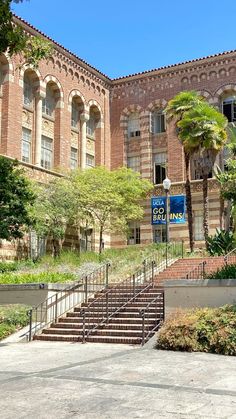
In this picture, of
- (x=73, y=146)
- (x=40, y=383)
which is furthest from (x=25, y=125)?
(x=40, y=383)

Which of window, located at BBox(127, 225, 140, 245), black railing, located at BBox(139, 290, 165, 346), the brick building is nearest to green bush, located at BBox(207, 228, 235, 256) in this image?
black railing, located at BBox(139, 290, 165, 346)

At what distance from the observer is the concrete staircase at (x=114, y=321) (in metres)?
15.6

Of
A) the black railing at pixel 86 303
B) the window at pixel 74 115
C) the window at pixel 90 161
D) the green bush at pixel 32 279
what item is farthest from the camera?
the window at pixel 90 161

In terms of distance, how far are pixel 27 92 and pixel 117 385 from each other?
26828mm

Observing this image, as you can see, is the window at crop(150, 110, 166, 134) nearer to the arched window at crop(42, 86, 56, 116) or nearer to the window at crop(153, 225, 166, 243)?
the window at crop(153, 225, 166, 243)

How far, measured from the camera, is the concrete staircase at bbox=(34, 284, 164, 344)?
15.6 m

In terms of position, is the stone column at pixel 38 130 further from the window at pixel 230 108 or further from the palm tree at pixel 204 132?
the window at pixel 230 108

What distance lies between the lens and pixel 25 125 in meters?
32.2

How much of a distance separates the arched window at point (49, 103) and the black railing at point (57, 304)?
1706 cm

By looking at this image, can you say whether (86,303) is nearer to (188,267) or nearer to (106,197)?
(188,267)

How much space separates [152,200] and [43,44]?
76.6 feet

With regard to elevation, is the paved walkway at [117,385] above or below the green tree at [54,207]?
below

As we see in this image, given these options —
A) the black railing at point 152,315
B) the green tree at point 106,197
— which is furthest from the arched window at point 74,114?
the black railing at point 152,315

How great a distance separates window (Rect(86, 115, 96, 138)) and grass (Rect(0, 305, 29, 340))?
22.2 metres
